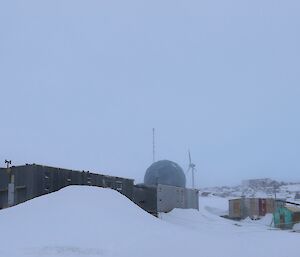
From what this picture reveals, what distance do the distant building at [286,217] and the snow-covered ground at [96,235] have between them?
2559 cm

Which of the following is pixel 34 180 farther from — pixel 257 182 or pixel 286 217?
pixel 257 182

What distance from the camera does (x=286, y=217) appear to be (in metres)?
42.0

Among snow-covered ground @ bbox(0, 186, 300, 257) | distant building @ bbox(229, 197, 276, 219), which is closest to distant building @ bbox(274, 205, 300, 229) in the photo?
distant building @ bbox(229, 197, 276, 219)

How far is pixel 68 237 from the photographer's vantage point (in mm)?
12508

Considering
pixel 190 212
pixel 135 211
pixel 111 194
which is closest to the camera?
pixel 135 211

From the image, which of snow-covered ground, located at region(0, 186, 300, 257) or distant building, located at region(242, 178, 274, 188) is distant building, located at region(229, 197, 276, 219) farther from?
distant building, located at region(242, 178, 274, 188)

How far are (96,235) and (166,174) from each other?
36841 mm

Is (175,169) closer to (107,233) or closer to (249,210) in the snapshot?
(249,210)

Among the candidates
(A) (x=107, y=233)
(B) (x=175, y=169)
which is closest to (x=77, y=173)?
(A) (x=107, y=233)

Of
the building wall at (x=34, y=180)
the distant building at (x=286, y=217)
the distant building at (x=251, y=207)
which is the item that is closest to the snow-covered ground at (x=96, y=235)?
the building wall at (x=34, y=180)

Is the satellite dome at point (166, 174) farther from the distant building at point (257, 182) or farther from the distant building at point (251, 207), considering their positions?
the distant building at point (257, 182)

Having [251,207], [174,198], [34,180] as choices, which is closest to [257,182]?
[251,207]

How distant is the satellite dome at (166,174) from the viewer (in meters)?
49.2

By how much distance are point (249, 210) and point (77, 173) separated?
32.3m
